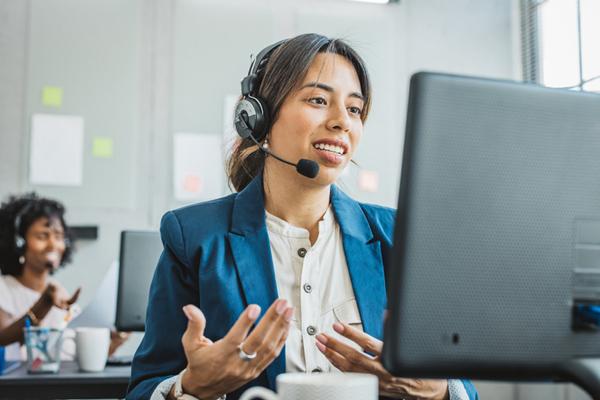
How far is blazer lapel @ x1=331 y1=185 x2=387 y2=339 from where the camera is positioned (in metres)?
1.18

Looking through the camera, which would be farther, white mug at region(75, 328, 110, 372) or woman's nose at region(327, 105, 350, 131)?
white mug at region(75, 328, 110, 372)

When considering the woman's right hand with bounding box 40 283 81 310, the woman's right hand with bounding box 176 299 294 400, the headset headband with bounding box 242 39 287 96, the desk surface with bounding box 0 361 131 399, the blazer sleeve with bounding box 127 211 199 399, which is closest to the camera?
the woman's right hand with bounding box 176 299 294 400

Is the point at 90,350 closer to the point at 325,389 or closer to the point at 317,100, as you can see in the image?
the point at 317,100

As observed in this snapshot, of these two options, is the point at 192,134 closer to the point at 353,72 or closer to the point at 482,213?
the point at 353,72

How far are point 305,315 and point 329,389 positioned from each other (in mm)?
607

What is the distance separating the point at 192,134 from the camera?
3510 mm

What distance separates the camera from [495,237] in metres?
0.64

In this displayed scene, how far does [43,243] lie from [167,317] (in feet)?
6.37

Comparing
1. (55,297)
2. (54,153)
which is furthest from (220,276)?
(54,153)

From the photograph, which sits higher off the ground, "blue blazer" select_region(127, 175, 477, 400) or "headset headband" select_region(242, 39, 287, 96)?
"headset headband" select_region(242, 39, 287, 96)

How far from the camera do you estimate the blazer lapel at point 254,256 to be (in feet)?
3.76

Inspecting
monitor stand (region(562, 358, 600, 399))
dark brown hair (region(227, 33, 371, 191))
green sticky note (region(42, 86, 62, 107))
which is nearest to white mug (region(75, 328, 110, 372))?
dark brown hair (region(227, 33, 371, 191))

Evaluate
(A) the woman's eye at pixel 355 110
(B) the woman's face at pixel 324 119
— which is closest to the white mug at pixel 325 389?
(B) the woman's face at pixel 324 119

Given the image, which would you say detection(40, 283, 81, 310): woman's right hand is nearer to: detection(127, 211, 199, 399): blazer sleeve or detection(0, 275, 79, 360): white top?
detection(0, 275, 79, 360): white top
